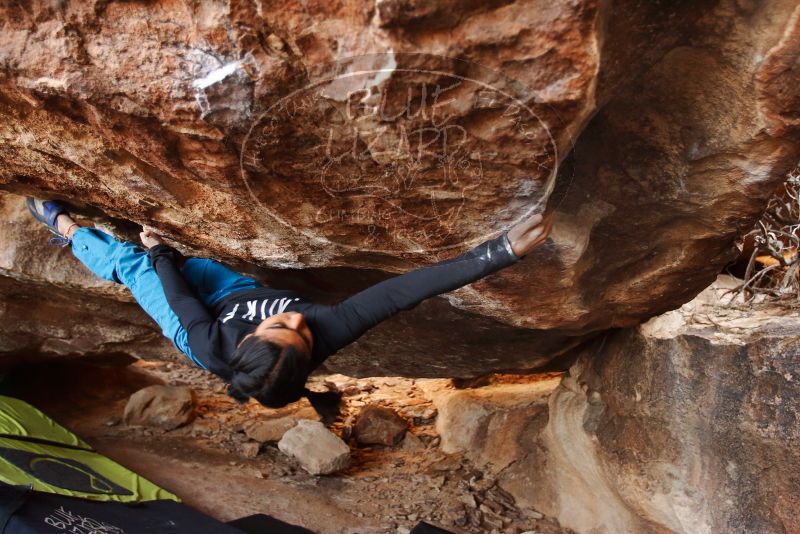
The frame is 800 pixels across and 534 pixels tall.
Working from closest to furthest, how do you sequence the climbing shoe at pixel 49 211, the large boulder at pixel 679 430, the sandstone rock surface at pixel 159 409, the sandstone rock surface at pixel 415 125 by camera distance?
the sandstone rock surface at pixel 415 125 < the large boulder at pixel 679 430 < the climbing shoe at pixel 49 211 < the sandstone rock surface at pixel 159 409

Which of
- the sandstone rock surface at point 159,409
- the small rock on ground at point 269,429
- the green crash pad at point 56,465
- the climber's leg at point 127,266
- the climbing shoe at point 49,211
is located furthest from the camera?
the sandstone rock surface at point 159,409

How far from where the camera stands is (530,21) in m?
1.26

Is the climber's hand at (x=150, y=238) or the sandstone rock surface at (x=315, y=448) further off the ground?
the climber's hand at (x=150, y=238)

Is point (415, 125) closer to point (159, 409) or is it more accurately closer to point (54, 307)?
point (54, 307)

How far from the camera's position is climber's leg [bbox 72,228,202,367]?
211 cm

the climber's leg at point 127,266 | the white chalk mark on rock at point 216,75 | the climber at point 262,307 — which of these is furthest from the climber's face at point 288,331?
the white chalk mark on rock at point 216,75

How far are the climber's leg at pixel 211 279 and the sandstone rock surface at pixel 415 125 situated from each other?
0.11 metres

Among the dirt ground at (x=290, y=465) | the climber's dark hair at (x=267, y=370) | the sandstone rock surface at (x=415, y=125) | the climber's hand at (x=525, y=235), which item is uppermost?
the sandstone rock surface at (x=415, y=125)

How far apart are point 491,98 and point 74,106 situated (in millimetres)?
1140

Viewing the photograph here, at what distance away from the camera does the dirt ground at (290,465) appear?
3.52m

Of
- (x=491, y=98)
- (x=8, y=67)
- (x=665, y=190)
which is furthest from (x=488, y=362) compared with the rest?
(x=8, y=67)

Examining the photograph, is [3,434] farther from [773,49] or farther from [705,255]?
[773,49]

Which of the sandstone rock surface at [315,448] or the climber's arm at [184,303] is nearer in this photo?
the climber's arm at [184,303]

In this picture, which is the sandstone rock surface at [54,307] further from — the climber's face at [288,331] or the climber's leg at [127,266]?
the climber's face at [288,331]
